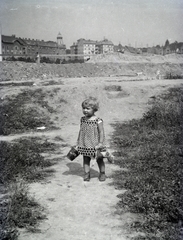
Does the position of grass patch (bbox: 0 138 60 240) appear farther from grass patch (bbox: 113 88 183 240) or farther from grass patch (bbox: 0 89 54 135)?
grass patch (bbox: 0 89 54 135)

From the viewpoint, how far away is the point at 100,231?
3.32 m

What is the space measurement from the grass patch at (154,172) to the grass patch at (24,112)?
3081 mm

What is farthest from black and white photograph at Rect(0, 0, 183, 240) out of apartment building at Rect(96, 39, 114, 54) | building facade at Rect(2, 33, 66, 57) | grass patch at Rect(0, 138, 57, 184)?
apartment building at Rect(96, 39, 114, 54)

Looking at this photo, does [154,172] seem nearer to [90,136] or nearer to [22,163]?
[90,136]

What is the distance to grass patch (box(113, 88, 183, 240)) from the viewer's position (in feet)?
11.2

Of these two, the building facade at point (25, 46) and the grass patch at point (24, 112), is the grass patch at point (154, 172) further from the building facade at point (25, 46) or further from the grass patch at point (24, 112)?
the building facade at point (25, 46)

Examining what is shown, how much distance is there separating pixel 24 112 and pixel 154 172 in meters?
7.11

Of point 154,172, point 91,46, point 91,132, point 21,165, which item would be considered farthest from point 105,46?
point 91,132

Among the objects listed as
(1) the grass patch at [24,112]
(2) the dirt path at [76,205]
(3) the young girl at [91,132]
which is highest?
(3) the young girl at [91,132]

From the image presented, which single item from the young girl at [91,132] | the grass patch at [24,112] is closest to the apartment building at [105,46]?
the grass patch at [24,112]

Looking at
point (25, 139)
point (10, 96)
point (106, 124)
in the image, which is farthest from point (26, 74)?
point (25, 139)

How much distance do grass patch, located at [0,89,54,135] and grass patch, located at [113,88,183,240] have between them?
3081 mm

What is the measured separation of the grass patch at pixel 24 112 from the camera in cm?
952

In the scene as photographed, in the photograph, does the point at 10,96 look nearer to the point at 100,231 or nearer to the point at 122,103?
the point at 122,103
